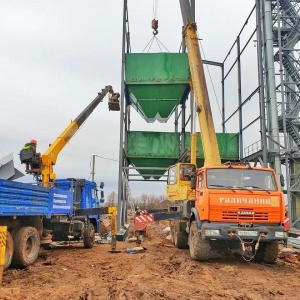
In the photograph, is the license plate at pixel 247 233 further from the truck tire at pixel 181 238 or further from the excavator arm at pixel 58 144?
the excavator arm at pixel 58 144

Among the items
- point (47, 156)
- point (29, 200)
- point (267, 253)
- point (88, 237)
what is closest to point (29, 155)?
point (47, 156)

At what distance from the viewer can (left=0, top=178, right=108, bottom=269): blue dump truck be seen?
26.2 ft

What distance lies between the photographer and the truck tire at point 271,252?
9.28m

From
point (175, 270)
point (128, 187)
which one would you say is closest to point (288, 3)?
point (128, 187)

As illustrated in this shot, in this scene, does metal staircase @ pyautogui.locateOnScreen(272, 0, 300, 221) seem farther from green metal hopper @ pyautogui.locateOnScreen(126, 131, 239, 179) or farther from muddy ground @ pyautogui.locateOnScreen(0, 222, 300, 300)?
muddy ground @ pyautogui.locateOnScreen(0, 222, 300, 300)

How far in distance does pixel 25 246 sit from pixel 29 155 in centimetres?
328

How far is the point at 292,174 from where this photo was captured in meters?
23.6

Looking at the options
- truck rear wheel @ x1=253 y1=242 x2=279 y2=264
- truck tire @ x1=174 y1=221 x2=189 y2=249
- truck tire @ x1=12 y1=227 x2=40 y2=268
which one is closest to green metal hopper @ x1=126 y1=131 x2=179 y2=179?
truck tire @ x1=174 y1=221 x2=189 y2=249

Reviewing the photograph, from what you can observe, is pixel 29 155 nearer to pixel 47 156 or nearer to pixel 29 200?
pixel 47 156

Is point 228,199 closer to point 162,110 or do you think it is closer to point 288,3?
point 162,110

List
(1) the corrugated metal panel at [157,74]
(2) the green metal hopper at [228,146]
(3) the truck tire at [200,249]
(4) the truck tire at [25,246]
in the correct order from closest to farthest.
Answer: (4) the truck tire at [25,246]
(3) the truck tire at [200,249]
(1) the corrugated metal panel at [157,74]
(2) the green metal hopper at [228,146]

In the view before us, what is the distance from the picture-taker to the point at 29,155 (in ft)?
36.4

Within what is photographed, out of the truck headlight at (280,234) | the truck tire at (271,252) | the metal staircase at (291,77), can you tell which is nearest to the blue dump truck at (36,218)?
the truck tire at (271,252)

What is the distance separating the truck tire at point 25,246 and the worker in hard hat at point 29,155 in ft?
8.94
